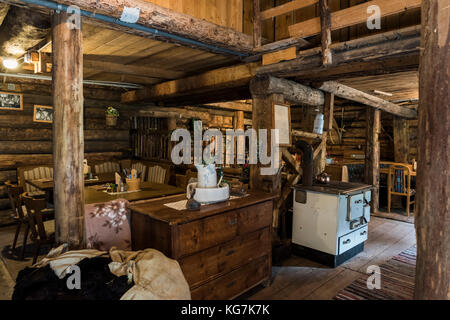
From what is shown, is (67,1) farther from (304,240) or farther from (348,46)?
(304,240)

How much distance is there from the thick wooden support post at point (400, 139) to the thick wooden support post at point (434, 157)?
26.8 ft

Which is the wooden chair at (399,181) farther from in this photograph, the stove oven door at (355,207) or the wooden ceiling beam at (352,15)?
the wooden ceiling beam at (352,15)

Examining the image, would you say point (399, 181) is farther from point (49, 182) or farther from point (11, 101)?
point (11, 101)

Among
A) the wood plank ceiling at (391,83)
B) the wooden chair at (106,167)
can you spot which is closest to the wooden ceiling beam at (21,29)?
the wooden chair at (106,167)

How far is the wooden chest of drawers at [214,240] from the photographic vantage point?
260 centimetres

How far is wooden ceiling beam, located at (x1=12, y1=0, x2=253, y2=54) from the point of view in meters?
2.86

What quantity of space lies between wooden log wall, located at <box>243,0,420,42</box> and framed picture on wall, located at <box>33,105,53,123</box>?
16.3 ft

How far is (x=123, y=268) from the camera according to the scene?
2.22m

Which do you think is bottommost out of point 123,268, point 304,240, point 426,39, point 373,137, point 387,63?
point 304,240

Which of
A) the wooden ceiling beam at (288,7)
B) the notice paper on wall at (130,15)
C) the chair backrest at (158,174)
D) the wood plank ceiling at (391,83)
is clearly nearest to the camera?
the notice paper on wall at (130,15)

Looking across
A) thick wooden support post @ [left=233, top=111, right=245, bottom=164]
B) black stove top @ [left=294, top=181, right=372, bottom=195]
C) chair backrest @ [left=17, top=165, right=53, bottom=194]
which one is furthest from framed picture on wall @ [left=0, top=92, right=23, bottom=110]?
thick wooden support post @ [left=233, top=111, right=245, bottom=164]

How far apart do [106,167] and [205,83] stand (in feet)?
13.0
